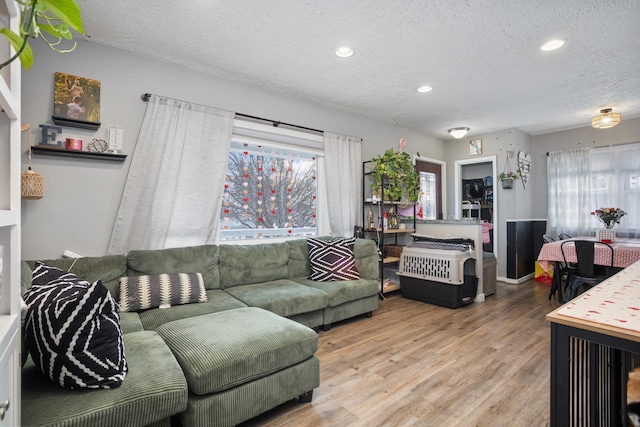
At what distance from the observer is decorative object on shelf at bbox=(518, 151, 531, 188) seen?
205 inches

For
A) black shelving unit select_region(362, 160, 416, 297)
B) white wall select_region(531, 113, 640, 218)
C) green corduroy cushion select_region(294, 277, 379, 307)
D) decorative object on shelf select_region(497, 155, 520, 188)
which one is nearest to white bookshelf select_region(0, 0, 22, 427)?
green corduroy cushion select_region(294, 277, 379, 307)

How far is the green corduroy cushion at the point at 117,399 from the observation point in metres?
1.14

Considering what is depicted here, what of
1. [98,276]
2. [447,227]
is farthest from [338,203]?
[98,276]

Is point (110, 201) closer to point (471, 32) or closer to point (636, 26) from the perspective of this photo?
point (471, 32)

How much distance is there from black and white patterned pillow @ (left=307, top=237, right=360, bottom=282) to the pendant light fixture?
7.57 ft

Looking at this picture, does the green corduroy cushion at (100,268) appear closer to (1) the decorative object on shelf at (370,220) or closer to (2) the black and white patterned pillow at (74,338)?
(2) the black and white patterned pillow at (74,338)

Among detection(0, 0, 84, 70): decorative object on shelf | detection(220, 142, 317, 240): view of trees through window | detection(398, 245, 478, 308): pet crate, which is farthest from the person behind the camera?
detection(398, 245, 478, 308): pet crate

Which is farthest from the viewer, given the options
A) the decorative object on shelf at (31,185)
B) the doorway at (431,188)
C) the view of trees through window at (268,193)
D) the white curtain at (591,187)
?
the doorway at (431,188)

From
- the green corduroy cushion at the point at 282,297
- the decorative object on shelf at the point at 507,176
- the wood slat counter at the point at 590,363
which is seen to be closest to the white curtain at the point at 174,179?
the green corduroy cushion at the point at 282,297

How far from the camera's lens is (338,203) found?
3992 millimetres

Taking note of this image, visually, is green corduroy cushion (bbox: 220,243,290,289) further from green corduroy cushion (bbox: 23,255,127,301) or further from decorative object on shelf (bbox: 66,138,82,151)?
decorative object on shelf (bbox: 66,138,82,151)

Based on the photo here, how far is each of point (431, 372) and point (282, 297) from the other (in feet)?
4.12

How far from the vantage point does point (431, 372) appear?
2.25 meters

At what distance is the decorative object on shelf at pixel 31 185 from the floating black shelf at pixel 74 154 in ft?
0.65
